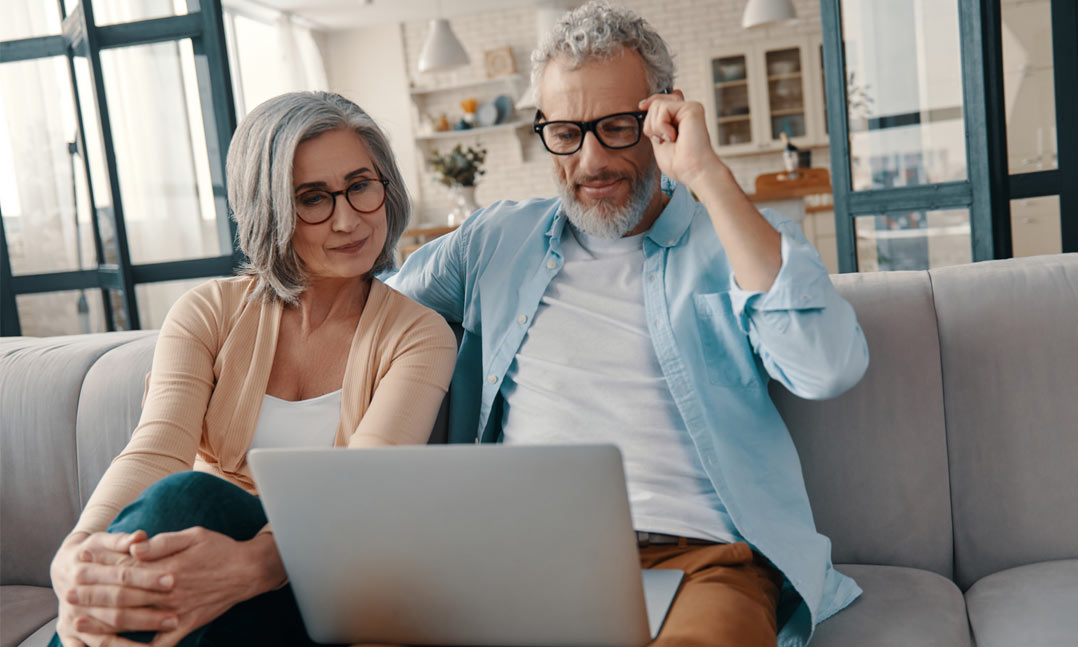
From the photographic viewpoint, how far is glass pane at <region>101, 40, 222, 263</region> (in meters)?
3.82

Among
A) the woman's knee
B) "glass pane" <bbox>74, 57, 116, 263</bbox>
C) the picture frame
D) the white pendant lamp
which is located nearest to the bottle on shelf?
the white pendant lamp

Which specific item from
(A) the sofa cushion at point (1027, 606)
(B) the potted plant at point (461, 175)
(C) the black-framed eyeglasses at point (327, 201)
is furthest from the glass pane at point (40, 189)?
(A) the sofa cushion at point (1027, 606)

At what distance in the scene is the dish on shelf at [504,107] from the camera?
832 cm

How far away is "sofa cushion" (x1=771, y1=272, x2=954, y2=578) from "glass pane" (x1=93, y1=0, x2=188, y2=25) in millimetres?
3328

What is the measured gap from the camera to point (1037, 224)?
3064 millimetres

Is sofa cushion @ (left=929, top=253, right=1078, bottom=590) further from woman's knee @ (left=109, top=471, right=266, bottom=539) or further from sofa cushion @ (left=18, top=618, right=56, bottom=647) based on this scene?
sofa cushion @ (left=18, top=618, right=56, bottom=647)

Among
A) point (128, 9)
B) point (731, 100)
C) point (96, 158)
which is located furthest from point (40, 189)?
point (731, 100)

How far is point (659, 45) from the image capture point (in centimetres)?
155

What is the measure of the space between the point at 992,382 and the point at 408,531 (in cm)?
114

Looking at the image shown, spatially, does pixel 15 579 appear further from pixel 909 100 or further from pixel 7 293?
pixel 909 100

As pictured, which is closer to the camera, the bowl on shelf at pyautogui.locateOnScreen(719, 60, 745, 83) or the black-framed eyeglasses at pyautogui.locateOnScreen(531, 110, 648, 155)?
the black-framed eyeglasses at pyautogui.locateOnScreen(531, 110, 648, 155)

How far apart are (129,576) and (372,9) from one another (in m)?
7.50

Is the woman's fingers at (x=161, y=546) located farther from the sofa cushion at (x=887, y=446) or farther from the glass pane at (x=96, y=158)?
the glass pane at (x=96, y=158)

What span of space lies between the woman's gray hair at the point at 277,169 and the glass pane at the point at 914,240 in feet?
7.33
